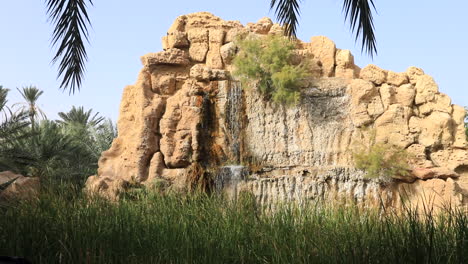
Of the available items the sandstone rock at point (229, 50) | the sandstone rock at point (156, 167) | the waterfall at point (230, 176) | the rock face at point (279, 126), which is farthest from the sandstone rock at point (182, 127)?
the sandstone rock at point (229, 50)

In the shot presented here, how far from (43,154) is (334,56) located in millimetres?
8265

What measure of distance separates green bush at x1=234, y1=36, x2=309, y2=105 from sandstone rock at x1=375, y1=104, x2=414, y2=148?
222 cm

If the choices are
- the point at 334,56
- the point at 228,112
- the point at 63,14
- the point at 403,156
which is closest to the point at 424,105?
the point at 403,156

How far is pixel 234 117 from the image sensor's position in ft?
49.9

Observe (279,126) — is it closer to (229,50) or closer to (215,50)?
(229,50)

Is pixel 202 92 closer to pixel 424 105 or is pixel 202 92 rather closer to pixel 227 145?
pixel 227 145

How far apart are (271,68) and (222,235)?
910cm

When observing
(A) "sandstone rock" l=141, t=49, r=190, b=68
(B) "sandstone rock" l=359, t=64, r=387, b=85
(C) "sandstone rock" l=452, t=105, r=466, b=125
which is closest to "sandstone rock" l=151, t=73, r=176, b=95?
(A) "sandstone rock" l=141, t=49, r=190, b=68

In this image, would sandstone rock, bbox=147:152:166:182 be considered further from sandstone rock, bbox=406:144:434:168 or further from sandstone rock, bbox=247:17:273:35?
sandstone rock, bbox=406:144:434:168

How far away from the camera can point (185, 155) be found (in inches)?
556

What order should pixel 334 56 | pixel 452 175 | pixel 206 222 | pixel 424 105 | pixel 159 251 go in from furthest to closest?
pixel 334 56 < pixel 424 105 < pixel 452 175 < pixel 206 222 < pixel 159 251

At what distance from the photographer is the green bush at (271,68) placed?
587 inches

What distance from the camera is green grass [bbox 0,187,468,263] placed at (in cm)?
523

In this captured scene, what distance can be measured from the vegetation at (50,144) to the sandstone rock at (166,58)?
306cm
